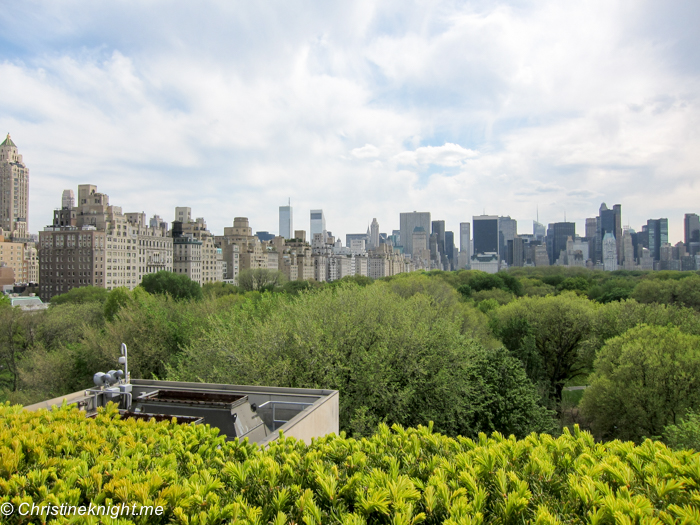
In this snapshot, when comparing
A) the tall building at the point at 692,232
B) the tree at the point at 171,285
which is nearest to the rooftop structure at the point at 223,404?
the tree at the point at 171,285

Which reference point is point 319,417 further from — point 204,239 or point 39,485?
point 204,239

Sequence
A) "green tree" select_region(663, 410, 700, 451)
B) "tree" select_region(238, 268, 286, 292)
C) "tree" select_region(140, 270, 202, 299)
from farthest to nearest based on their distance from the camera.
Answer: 1. "tree" select_region(238, 268, 286, 292)
2. "tree" select_region(140, 270, 202, 299)
3. "green tree" select_region(663, 410, 700, 451)

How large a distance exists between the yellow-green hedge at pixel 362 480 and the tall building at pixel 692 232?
734 ft

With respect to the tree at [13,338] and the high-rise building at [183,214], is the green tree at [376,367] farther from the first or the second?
the high-rise building at [183,214]

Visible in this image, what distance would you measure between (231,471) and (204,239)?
12868 centimetres

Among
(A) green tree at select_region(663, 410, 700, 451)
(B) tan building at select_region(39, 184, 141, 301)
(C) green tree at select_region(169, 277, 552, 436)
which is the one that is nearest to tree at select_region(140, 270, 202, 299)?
(B) tan building at select_region(39, 184, 141, 301)

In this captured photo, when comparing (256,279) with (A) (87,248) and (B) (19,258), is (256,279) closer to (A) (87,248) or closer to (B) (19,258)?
(A) (87,248)

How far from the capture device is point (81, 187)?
108938 mm

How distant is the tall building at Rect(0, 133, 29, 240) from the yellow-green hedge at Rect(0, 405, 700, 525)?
8358 inches

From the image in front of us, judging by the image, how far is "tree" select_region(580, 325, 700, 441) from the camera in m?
22.9

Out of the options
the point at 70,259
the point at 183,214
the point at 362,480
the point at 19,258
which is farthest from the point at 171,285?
the point at 19,258

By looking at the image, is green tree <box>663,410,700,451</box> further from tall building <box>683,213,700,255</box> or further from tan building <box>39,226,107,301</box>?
tall building <box>683,213,700,255</box>

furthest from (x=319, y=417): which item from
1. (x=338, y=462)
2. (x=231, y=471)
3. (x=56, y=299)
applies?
(x=56, y=299)

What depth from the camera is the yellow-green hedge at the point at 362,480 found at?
3709 millimetres
